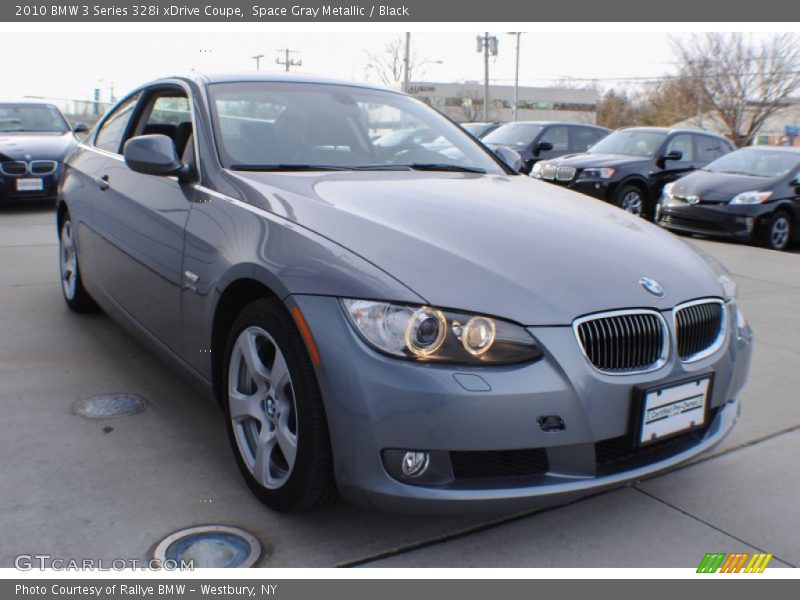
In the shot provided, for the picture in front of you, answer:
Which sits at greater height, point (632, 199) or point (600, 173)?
point (600, 173)

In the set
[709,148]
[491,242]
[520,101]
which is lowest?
[491,242]

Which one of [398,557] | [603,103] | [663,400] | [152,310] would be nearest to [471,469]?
[398,557]

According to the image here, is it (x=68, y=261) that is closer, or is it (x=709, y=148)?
(x=68, y=261)

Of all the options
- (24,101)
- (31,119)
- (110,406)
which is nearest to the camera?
(110,406)

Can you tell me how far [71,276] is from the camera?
17.1ft

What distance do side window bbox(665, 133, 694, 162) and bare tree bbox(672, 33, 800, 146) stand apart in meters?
22.5

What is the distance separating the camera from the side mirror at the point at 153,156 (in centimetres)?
330

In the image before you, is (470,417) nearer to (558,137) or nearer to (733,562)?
(733,562)

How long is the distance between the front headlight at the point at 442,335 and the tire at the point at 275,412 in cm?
26

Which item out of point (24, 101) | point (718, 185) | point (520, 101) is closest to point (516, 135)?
point (718, 185)

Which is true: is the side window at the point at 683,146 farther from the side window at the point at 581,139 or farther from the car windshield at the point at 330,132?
the car windshield at the point at 330,132

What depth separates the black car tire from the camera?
464 inches

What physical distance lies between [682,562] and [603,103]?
72.6m

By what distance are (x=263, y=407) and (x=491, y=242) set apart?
950 millimetres
